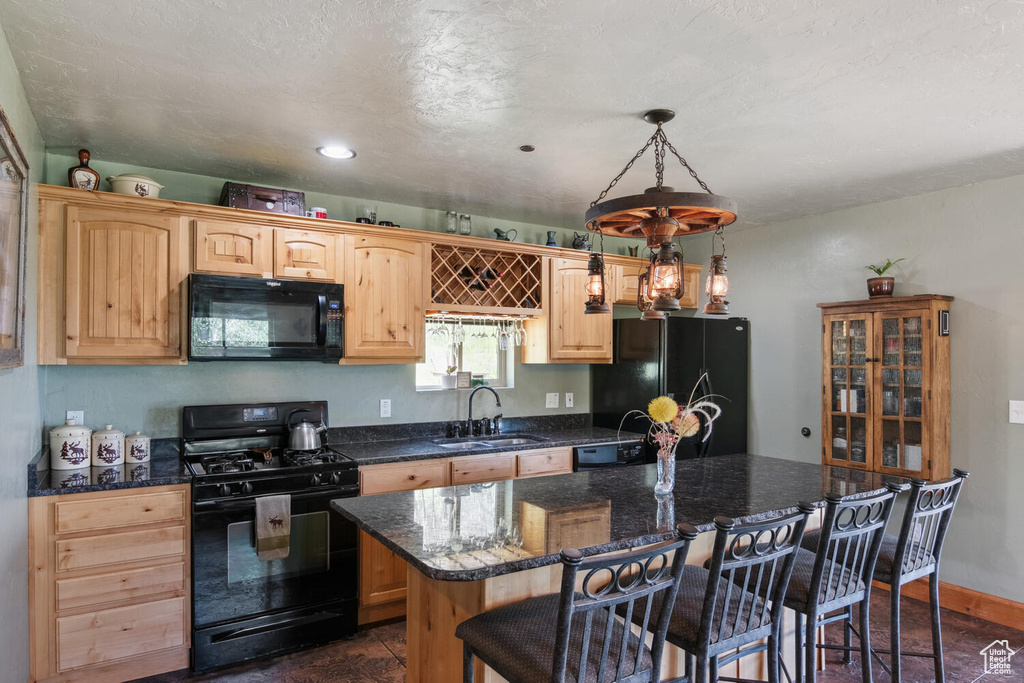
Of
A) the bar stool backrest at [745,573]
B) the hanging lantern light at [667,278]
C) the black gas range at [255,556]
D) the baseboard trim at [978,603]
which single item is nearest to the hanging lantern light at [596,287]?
the hanging lantern light at [667,278]

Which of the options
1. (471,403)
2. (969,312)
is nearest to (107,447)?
(471,403)

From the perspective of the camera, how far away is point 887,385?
369cm

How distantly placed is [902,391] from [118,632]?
4.13 m

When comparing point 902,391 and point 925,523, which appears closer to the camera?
point 925,523

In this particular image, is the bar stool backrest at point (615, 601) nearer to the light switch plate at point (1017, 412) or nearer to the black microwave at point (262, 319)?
the black microwave at point (262, 319)

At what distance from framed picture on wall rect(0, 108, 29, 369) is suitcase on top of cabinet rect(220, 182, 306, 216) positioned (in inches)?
38.5

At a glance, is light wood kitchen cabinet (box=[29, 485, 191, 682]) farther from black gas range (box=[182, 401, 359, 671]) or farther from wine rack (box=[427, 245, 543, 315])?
wine rack (box=[427, 245, 543, 315])

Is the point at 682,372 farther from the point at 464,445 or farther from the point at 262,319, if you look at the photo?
the point at 262,319

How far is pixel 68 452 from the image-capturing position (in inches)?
113

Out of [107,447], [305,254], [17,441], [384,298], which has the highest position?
[305,254]

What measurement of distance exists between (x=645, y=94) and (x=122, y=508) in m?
2.72

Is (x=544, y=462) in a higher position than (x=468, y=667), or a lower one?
higher

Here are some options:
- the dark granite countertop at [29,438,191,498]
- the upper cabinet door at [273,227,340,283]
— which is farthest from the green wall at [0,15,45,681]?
the upper cabinet door at [273,227,340,283]

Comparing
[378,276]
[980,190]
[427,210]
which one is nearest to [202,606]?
[378,276]
